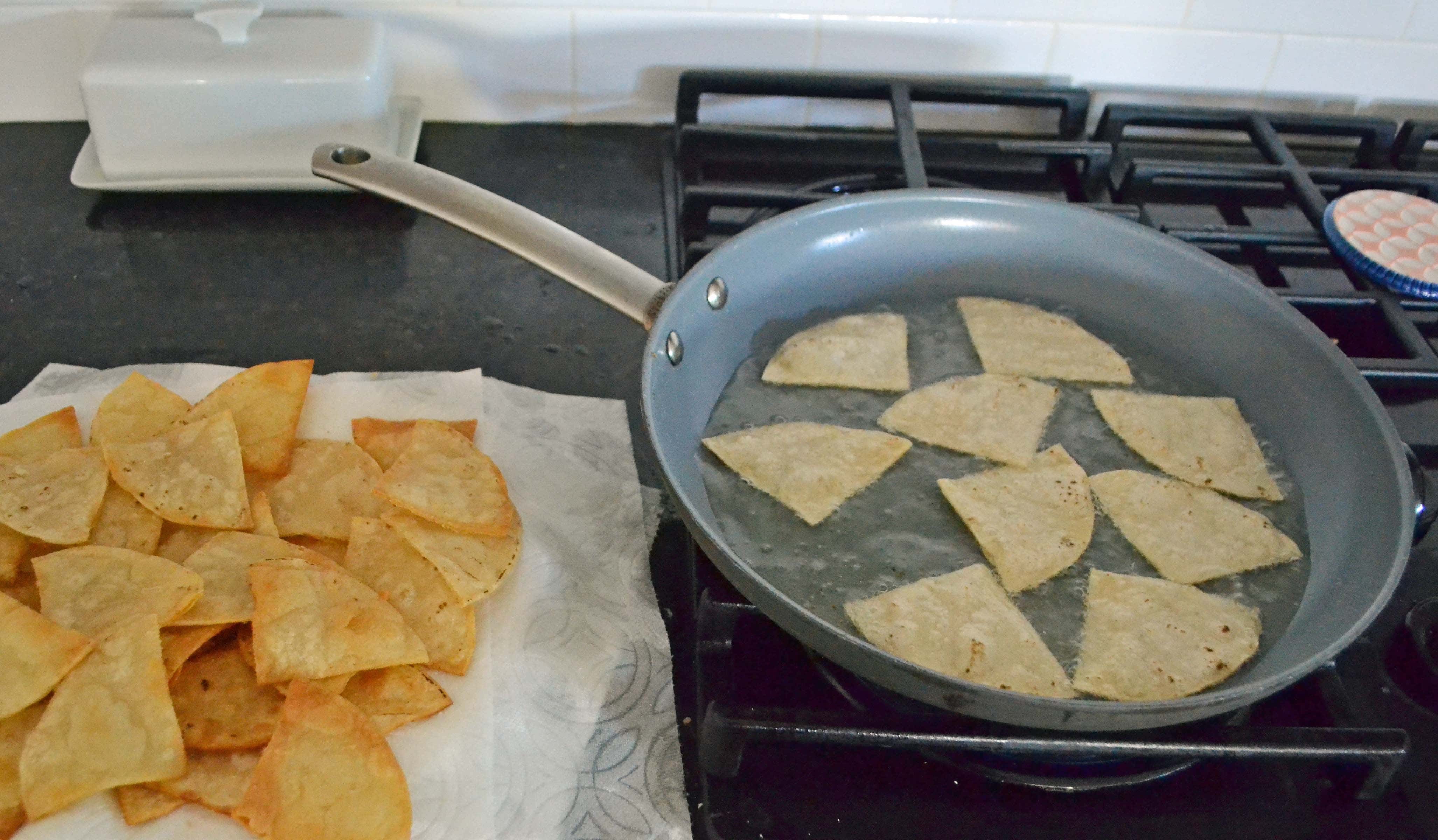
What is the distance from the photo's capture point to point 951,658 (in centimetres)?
91

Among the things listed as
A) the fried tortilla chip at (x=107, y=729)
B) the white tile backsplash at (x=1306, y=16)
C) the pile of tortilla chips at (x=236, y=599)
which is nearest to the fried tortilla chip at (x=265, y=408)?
the pile of tortilla chips at (x=236, y=599)

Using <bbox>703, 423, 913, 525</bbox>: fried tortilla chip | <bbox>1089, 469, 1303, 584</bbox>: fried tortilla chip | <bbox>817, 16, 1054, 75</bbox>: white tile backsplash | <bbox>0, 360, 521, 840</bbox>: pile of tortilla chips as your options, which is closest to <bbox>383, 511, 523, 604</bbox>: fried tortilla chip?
<bbox>0, 360, 521, 840</bbox>: pile of tortilla chips

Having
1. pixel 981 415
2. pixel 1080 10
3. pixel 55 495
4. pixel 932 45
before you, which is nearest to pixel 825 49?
pixel 932 45

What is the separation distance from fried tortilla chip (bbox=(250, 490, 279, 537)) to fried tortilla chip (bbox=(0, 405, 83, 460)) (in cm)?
19

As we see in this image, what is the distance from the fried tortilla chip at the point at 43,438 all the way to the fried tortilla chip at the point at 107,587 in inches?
5.6

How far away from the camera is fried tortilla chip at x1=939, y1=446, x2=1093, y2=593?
102 cm

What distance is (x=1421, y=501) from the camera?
1.01m

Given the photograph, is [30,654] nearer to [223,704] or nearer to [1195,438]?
[223,704]

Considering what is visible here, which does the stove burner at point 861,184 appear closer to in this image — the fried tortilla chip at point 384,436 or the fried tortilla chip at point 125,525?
the fried tortilla chip at point 384,436

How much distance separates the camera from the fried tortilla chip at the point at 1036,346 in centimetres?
123

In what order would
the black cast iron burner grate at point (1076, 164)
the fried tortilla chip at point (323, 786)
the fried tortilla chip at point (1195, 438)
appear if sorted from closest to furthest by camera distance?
the fried tortilla chip at point (323, 786)
the fried tortilla chip at point (1195, 438)
the black cast iron burner grate at point (1076, 164)

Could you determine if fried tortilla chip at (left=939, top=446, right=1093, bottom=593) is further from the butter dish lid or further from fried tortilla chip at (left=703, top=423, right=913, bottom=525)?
the butter dish lid

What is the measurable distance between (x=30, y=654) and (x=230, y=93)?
0.72m

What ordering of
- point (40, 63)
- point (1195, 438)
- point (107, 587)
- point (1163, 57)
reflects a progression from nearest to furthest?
1. point (107, 587)
2. point (1195, 438)
3. point (40, 63)
4. point (1163, 57)
